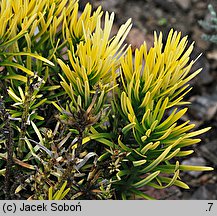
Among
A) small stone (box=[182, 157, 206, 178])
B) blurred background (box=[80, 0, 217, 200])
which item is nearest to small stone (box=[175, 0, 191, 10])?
blurred background (box=[80, 0, 217, 200])

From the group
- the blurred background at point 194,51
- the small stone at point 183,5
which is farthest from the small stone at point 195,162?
the small stone at point 183,5

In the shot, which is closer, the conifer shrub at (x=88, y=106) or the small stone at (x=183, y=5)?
the conifer shrub at (x=88, y=106)

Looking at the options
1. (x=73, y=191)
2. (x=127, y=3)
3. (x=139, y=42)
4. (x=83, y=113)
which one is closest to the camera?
(x=83, y=113)

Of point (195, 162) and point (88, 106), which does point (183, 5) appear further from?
point (88, 106)

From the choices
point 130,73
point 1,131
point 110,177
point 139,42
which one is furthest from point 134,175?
point 139,42

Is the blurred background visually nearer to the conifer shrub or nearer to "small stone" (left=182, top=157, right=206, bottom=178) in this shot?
"small stone" (left=182, top=157, right=206, bottom=178)

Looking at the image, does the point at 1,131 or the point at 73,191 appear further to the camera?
the point at 73,191

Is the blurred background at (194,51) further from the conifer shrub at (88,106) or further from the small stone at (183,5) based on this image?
the conifer shrub at (88,106)

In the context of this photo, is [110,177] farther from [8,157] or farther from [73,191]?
[8,157]
